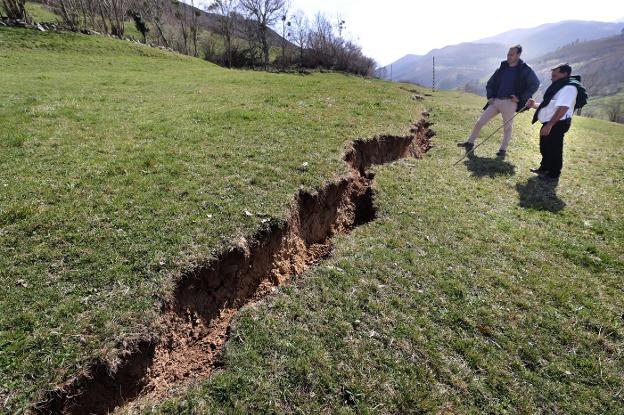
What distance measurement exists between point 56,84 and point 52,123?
9.79 metres

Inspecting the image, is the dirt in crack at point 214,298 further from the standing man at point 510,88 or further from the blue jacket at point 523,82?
the blue jacket at point 523,82

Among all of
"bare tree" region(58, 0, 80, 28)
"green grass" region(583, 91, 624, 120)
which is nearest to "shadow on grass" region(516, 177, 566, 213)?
"bare tree" region(58, 0, 80, 28)

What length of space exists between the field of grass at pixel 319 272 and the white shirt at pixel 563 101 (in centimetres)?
214

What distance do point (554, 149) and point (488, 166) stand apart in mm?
1966

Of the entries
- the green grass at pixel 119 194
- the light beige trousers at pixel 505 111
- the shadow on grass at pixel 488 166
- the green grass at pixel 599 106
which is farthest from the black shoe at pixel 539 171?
the green grass at pixel 599 106

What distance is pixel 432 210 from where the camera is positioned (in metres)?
8.77

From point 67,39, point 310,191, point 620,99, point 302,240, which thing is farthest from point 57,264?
point 620,99

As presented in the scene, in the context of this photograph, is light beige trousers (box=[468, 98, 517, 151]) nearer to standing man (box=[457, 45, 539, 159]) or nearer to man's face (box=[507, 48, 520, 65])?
standing man (box=[457, 45, 539, 159])

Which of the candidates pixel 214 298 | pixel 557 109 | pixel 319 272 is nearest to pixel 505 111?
pixel 557 109

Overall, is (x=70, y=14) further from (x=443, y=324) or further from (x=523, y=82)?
(x=443, y=324)

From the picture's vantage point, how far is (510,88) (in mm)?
12664

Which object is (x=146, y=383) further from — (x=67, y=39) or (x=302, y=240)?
(x=67, y=39)

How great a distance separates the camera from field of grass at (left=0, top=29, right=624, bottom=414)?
177 inches

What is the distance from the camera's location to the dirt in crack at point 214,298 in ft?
14.4
